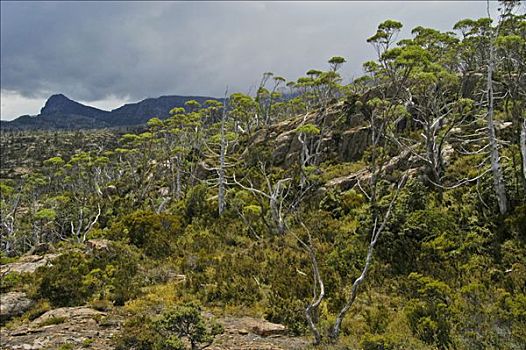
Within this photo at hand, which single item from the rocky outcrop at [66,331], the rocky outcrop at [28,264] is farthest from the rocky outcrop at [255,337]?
the rocky outcrop at [28,264]

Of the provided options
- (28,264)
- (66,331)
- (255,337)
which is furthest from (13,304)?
(255,337)

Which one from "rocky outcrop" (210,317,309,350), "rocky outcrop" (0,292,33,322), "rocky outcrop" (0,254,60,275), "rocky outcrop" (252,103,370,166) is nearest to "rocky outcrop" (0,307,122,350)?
"rocky outcrop" (0,292,33,322)

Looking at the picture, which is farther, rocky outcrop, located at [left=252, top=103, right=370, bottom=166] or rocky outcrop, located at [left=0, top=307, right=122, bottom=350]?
rocky outcrop, located at [left=252, top=103, right=370, bottom=166]

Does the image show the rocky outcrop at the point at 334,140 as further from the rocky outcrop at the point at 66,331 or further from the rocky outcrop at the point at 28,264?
the rocky outcrop at the point at 66,331

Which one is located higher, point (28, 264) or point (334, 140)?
point (334, 140)

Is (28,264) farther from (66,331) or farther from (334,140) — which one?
(334,140)

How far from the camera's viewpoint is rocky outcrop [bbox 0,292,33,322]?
11.9 meters

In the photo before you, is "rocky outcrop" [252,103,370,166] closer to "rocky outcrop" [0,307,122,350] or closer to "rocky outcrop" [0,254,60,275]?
"rocky outcrop" [0,254,60,275]

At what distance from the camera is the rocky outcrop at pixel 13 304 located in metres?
11.9

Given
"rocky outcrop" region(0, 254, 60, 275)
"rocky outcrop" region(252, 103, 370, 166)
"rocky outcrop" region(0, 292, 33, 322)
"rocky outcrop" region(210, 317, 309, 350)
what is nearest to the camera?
"rocky outcrop" region(210, 317, 309, 350)

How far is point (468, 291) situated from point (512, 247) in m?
4.08

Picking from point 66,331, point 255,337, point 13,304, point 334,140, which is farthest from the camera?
point 334,140

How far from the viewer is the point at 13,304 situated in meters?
12.3

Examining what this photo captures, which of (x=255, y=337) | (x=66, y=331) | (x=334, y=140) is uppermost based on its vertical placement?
(x=334, y=140)
